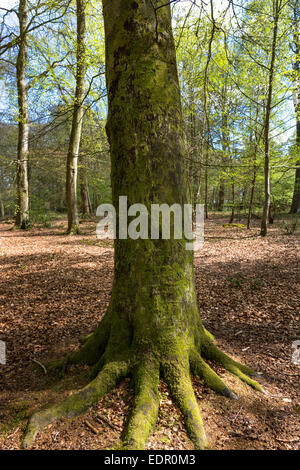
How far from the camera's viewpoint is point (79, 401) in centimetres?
191

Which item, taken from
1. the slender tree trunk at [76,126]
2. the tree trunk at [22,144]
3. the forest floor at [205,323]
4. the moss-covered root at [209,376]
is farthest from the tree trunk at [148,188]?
the tree trunk at [22,144]

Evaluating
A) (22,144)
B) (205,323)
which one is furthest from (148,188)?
(22,144)

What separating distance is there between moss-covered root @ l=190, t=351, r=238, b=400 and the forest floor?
0.05m

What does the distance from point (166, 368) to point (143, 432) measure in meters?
0.46

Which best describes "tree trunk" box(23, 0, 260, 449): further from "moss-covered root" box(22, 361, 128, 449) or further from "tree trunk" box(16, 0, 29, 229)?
"tree trunk" box(16, 0, 29, 229)

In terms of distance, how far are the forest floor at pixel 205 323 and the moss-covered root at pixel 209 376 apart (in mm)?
52

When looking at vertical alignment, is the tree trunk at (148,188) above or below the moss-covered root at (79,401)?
above

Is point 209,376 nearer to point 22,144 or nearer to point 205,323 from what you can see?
point 205,323

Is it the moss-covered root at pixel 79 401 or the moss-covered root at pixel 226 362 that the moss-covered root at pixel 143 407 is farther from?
the moss-covered root at pixel 226 362

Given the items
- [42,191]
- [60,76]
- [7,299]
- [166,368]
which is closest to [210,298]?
[166,368]

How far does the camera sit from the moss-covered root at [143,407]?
5.45 feet

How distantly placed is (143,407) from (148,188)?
5.36 ft

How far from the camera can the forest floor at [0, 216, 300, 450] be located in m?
→ 1.77

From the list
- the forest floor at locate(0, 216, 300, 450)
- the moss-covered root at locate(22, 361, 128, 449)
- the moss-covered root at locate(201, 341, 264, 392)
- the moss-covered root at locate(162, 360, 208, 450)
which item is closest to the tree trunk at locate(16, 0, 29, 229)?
the forest floor at locate(0, 216, 300, 450)
